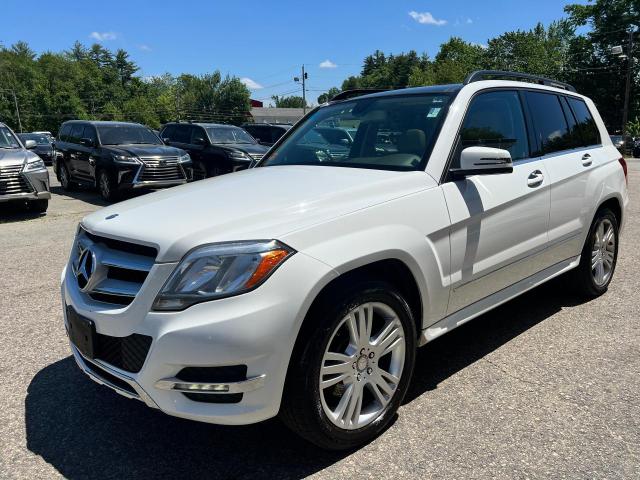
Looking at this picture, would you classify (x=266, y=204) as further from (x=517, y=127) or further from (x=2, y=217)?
(x=2, y=217)

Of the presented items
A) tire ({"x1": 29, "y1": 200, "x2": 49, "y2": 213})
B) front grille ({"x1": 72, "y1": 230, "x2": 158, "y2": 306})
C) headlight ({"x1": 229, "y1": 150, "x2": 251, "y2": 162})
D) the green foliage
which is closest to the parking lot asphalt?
front grille ({"x1": 72, "y1": 230, "x2": 158, "y2": 306})

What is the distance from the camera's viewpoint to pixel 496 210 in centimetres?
336

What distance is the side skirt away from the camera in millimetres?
3047

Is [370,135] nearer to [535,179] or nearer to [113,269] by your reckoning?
[535,179]

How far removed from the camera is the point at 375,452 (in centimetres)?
266

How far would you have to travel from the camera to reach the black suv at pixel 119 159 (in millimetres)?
11883

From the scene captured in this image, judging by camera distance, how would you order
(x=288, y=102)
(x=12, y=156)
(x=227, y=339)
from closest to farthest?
(x=227, y=339)
(x=12, y=156)
(x=288, y=102)

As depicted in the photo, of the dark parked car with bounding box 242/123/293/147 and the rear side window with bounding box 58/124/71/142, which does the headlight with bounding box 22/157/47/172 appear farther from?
the dark parked car with bounding box 242/123/293/147

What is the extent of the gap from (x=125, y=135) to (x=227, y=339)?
1217cm

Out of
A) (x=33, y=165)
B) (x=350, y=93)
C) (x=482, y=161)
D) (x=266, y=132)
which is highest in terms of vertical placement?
(x=350, y=93)

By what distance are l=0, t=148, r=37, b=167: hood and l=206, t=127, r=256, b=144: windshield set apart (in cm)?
523

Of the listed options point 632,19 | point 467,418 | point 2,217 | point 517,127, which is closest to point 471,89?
point 517,127

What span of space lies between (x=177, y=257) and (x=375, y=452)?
136 centimetres

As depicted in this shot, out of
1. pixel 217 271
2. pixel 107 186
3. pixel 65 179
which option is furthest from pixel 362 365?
pixel 65 179
